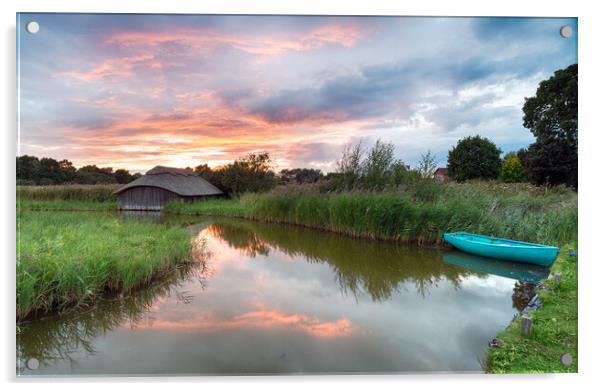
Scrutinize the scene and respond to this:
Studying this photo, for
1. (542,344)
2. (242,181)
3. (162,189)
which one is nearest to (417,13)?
(542,344)

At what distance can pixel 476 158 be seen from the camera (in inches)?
131

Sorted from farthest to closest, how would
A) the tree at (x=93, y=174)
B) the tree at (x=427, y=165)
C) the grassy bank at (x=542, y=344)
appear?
1. the tree at (x=427, y=165)
2. the tree at (x=93, y=174)
3. the grassy bank at (x=542, y=344)

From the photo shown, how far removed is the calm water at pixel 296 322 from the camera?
82.6 inches

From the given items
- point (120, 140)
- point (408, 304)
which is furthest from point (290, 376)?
point (120, 140)

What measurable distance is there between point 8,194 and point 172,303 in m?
Result: 1.60

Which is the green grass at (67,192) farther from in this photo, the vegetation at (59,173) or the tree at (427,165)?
Result: the tree at (427,165)

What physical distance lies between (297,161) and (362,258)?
1991mm

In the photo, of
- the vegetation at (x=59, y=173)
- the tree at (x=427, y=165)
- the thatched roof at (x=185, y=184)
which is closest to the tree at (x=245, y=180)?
the thatched roof at (x=185, y=184)

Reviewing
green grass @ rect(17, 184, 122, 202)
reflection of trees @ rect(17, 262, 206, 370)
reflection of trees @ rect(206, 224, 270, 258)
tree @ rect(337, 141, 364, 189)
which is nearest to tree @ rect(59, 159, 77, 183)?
green grass @ rect(17, 184, 122, 202)

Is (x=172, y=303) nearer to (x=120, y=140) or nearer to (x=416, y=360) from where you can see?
(x=120, y=140)

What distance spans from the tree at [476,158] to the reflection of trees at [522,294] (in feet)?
4.16

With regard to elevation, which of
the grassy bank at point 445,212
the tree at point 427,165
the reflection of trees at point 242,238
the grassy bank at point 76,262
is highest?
the tree at point 427,165

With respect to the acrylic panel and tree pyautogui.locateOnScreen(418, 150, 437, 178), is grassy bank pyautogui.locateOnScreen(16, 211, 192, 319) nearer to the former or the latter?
the acrylic panel
